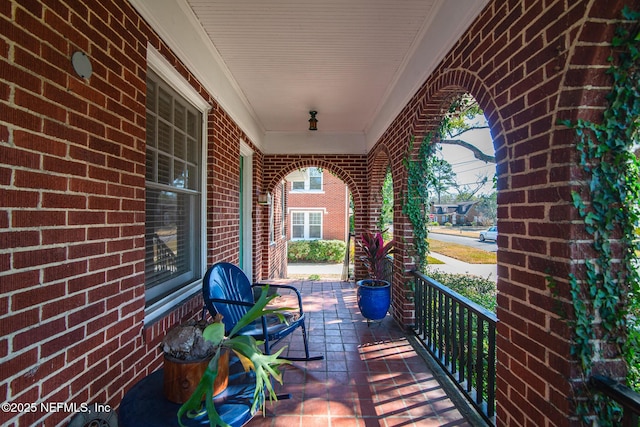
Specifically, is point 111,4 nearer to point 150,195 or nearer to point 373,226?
point 150,195

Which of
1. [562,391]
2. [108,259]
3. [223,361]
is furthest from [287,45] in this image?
[562,391]

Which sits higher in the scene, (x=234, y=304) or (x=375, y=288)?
(x=234, y=304)

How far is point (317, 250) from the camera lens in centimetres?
1369

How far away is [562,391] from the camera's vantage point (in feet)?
4.04

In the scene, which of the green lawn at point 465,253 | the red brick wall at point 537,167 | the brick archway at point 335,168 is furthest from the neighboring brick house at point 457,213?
the red brick wall at point 537,167

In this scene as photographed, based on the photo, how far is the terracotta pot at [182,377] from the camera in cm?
128

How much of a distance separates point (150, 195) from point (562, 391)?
8.12 feet

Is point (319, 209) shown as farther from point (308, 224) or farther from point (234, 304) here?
point (234, 304)

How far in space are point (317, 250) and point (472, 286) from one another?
995cm

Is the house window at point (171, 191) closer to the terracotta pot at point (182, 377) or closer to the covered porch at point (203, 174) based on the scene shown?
the covered porch at point (203, 174)

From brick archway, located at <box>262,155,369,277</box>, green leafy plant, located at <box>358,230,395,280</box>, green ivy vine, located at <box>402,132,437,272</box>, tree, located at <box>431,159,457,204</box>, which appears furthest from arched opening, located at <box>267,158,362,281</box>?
green ivy vine, located at <box>402,132,437,272</box>

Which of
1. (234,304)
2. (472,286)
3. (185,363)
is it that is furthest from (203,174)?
(472,286)

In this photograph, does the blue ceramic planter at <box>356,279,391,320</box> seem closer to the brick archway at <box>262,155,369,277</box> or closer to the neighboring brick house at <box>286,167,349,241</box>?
the brick archway at <box>262,155,369,277</box>

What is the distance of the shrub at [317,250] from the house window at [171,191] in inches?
428
